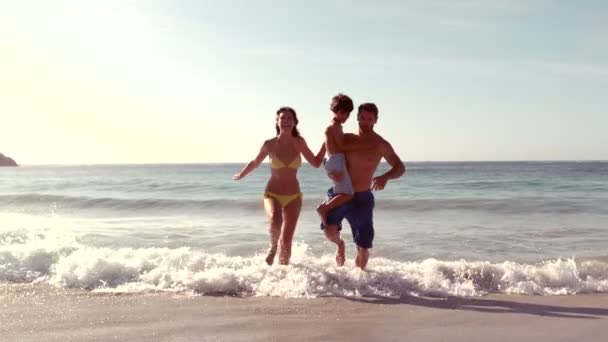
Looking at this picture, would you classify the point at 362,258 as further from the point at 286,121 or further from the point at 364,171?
the point at 286,121

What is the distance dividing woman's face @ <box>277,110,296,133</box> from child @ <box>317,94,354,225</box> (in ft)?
1.74

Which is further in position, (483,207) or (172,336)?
(483,207)

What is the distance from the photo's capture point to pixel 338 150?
523cm

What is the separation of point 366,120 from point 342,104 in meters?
0.33

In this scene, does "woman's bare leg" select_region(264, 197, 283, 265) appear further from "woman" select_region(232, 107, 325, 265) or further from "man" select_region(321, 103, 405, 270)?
"man" select_region(321, 103, 405, 270)

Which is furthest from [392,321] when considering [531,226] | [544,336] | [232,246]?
[531,226]

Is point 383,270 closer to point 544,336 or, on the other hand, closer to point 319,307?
point 319,307

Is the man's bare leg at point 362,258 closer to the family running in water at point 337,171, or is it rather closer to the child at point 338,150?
the family running in water at point 337,171

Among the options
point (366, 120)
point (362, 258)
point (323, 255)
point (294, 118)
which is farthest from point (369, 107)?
point (323, 255)

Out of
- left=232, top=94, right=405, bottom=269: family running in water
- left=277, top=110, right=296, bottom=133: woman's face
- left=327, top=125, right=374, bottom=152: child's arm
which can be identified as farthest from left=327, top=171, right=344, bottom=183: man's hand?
left=277, top=110, right=296, bottom=133: woman's face

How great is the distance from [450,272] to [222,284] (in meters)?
2.47

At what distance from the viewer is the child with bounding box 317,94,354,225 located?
16.7 ft

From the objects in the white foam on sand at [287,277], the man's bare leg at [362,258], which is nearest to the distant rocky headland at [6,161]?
the white foam on sand at [287,277]

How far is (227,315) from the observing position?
168 inches
